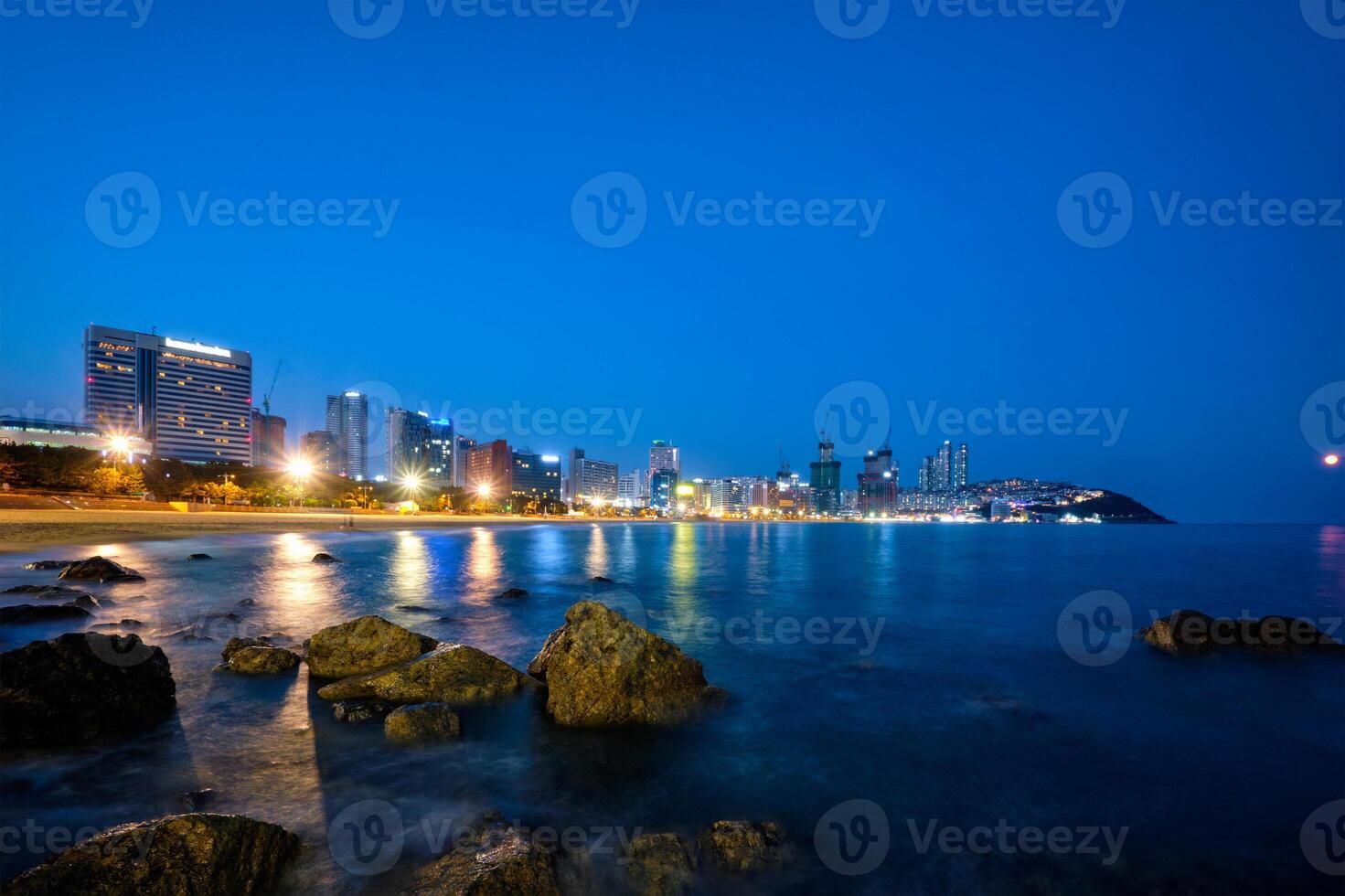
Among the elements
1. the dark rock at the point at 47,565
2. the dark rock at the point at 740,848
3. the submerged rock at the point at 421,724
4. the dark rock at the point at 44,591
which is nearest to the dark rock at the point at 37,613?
the dark rock at the point at 44,591

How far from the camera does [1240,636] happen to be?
688 inches

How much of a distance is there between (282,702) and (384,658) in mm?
1899

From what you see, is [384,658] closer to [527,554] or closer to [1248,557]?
[527,554]

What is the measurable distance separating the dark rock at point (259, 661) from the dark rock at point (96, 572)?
54.8 ft

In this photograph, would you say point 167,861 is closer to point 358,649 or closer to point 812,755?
point 358,649

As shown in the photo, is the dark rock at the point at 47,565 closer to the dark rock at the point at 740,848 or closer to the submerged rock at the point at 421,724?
the submerged rock at the point at 421,724

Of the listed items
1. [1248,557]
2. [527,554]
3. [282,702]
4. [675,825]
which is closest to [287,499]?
[527,554]

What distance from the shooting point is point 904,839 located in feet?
25.5

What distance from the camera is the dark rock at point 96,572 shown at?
2302 cm

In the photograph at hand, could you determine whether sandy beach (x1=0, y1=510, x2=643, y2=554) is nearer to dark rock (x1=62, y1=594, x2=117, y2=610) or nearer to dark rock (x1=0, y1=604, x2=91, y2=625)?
dark rock (x1=62, y1=594, x2=117, y2=610)

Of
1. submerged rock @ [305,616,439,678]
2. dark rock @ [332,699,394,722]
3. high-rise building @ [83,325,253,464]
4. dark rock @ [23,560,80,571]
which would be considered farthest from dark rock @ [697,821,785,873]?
high-rise building @ [83,325,253,464]

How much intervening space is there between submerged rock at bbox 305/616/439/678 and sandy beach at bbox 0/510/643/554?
34955 mm

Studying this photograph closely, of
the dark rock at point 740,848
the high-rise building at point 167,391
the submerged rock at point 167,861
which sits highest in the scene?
the high-rise building at point 167,391

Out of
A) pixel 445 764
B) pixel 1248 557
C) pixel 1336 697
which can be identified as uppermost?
pixel 445 764
